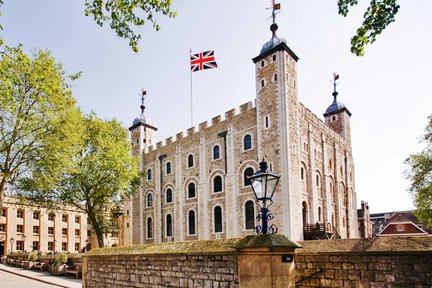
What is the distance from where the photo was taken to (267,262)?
664 centimetres

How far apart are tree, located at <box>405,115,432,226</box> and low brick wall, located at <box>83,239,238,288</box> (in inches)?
852

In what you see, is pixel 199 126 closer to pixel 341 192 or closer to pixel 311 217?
pixel 311 217

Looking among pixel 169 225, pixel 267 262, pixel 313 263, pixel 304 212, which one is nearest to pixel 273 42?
pixel 304 212

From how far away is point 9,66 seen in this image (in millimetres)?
15492

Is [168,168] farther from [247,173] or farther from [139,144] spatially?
[247,173]

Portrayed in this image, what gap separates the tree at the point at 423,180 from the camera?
25.4 metres

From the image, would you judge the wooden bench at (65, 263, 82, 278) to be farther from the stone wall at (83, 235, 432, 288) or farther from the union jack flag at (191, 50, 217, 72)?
the union jack flag at (191, 50, 217, 72)

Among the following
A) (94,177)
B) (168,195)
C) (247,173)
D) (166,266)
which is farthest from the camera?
(168,195)

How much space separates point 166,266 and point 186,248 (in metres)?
1.12

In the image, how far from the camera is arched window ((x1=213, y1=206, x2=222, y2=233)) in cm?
2952

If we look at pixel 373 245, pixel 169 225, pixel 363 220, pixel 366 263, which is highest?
pixel 373 245

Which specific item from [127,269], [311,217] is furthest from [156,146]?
[127,269]

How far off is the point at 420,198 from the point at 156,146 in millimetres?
25124

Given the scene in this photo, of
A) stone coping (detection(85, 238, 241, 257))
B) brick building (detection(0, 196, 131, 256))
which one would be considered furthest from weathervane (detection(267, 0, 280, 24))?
brick building (detection(0, 196, 131, 256))
